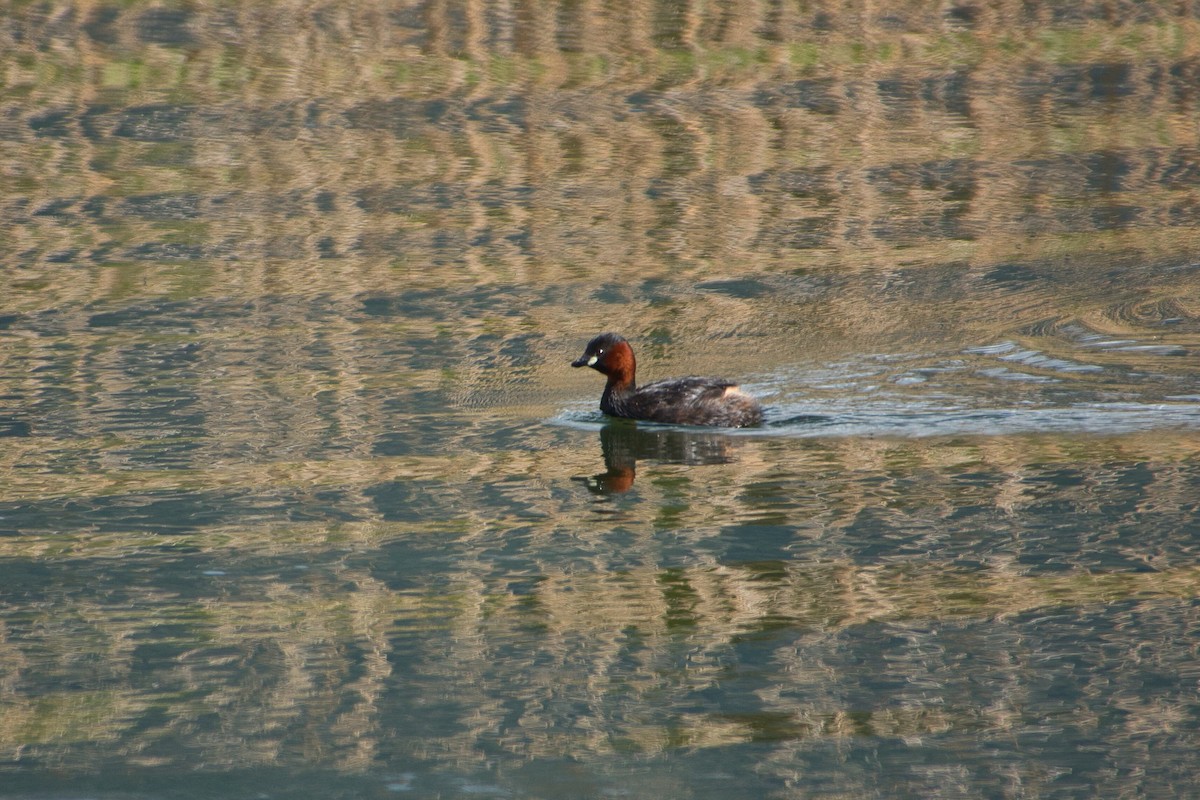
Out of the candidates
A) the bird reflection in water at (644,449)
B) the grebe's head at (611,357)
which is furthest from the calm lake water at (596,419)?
the grebe's head at (611,357)

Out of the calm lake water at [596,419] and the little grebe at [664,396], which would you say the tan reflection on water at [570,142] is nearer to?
the calm lake water at [596,419]

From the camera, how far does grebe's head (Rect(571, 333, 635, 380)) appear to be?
949 cm

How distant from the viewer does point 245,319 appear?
439 inches

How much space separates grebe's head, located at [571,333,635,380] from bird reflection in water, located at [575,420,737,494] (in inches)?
11.8

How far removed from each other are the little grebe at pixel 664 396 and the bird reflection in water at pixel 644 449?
85mm

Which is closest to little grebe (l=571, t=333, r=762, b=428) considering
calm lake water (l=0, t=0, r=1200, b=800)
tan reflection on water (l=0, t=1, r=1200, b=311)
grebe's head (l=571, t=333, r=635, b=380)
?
grebe's head (l=571, t=333, r=635, b=380)

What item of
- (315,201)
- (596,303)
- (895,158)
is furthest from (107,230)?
(895,158)

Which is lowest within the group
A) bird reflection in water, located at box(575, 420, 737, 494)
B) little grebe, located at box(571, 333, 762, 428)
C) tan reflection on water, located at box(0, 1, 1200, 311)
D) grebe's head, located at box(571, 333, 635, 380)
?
bird reflection in water, located at box(575, 420, 737, 494)

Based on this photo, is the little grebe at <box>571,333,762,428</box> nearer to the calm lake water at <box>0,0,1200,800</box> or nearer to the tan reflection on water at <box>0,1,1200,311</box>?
the calm lake water at <box>0,0,1200,800</box>

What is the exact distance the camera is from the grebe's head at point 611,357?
9492 mm

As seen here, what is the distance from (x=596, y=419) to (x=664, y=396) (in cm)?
46

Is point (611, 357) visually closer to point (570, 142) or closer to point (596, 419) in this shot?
point (596, 419)

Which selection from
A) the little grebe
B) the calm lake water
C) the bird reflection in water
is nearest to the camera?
the calm lake water

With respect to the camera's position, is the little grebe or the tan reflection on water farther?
the tan reflection on water
